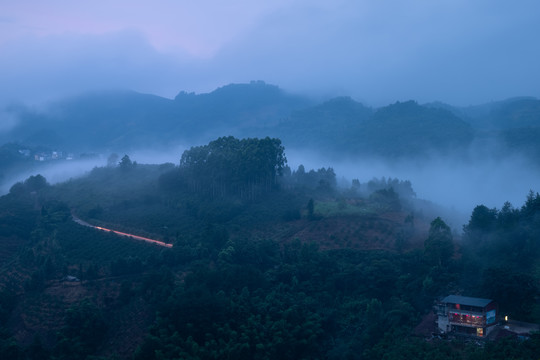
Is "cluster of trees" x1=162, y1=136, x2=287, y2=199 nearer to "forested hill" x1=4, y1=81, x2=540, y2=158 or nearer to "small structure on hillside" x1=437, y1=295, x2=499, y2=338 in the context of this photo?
"small structure on hillside" x1=437, y1=295, x2=499, y2=338

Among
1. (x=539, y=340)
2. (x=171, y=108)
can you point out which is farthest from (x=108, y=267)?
(x=171, y=108)

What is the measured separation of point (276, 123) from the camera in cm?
8631

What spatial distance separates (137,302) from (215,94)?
87841mm

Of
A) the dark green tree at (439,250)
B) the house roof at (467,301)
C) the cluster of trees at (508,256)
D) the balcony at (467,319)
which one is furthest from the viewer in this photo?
the dark green tree at (439,250)

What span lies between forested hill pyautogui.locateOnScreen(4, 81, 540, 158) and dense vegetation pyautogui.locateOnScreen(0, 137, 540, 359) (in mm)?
29786

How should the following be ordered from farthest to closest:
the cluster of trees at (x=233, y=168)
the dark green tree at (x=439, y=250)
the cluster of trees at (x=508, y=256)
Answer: the cluster of trees at (x=233, y=168)
the dark green tree at (x=439, y=250)
the cluster of trees at (x=508, y=256)

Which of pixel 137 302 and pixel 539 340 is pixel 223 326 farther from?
pixel 539 340

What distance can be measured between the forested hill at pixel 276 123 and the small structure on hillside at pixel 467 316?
3541cm

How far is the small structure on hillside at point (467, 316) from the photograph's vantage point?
691 inches

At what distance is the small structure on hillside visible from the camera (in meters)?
17.5

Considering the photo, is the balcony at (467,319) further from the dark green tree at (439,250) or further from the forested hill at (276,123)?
the forested hill at (276,123)

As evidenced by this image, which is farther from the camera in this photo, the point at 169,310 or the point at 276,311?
the point at 276,311

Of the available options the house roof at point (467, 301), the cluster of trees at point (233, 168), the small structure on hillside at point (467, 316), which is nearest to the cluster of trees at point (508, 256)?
the small structure on hillside at point (467, 316)

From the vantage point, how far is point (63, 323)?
19656mm
